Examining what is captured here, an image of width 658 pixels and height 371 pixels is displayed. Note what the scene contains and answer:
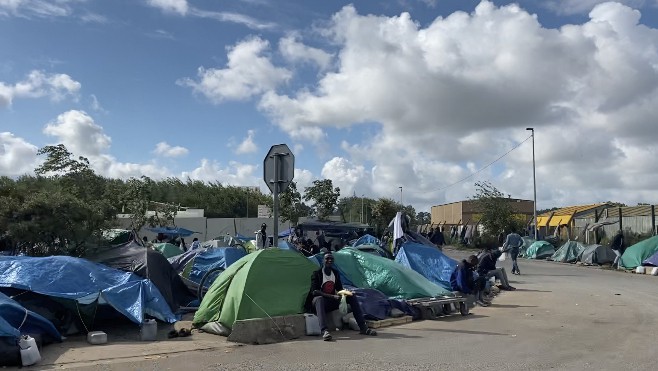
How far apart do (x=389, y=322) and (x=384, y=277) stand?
2210 mm

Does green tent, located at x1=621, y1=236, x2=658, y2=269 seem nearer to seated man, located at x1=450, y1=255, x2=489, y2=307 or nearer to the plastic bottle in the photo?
seated man, located at x1=450, y1=255, x2=489, y2=307

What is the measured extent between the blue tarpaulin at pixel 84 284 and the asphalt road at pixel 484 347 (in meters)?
1.78

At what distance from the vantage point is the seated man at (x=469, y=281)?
48.4 feet

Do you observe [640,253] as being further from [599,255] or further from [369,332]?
[369,332]

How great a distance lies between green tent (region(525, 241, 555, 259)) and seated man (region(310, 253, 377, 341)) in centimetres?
2564

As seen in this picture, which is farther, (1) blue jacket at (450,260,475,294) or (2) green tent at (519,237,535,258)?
(2) green tent at (519,237,535,258)

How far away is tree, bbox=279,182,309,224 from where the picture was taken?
52000 mm

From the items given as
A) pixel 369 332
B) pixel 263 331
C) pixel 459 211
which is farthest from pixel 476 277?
pixel 459 211

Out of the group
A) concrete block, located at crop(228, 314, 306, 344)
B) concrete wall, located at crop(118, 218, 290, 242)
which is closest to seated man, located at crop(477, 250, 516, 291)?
concrete block, located at crop(228, 314, 306, 344)

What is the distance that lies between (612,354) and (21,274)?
9.29 metres

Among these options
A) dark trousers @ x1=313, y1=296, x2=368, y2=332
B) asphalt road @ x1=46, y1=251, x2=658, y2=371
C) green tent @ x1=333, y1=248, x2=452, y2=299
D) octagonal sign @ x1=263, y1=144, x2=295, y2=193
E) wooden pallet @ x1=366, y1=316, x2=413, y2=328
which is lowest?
asphalt road @ x1=46, y1=251, x2=658, y2=371

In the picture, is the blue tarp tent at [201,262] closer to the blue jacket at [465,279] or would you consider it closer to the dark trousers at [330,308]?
the dark trousers at [330,308]

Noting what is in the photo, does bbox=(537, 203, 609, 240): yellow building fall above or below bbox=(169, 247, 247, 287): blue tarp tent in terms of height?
above

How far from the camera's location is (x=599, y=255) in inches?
1102
